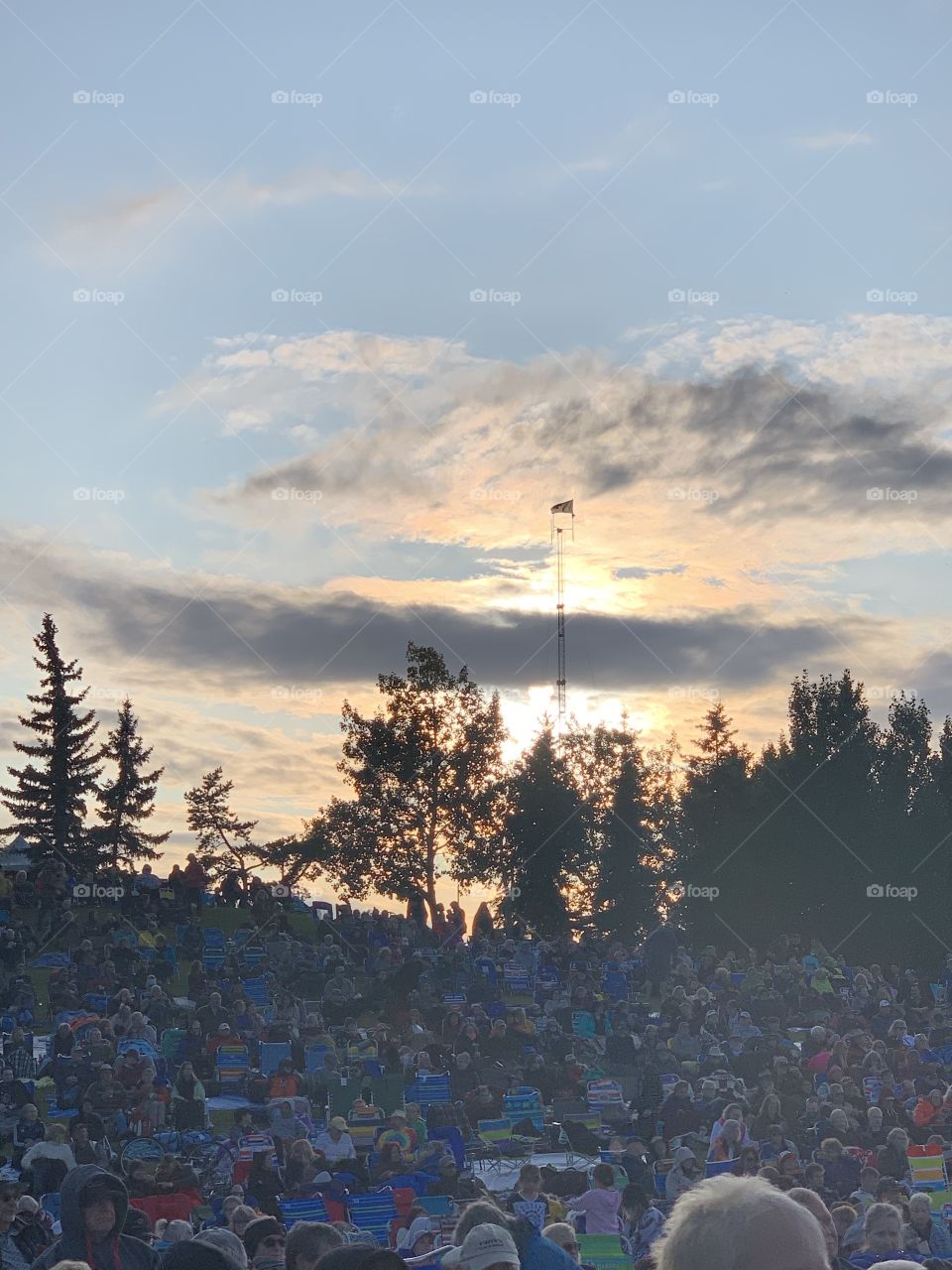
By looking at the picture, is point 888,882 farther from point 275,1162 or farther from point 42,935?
point 275,1162

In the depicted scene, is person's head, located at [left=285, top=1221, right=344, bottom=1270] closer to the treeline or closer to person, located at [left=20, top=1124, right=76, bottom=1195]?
person, located at [left=20, top=1124, right=76, bottom=1195]

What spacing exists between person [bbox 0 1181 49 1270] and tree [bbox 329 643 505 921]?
167 feet

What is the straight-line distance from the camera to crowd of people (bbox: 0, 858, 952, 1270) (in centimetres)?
984

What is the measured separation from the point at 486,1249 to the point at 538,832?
58213mm

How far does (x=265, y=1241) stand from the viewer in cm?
745

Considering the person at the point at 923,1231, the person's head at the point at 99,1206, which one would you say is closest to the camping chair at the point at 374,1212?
the person at the point at 923,1231

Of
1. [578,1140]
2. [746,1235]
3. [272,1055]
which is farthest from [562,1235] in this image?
[272,1055]

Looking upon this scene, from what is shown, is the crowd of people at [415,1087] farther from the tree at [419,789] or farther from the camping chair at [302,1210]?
the tree at [419,789]

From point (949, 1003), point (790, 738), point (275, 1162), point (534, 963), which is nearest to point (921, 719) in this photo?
point (790, 738)

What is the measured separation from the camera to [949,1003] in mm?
29297

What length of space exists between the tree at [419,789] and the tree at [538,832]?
858mm

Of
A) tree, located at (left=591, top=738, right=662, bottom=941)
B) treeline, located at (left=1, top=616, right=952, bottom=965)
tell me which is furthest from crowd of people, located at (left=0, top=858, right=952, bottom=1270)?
tree, located at (left=591, top=738, right=662, bottom=941)

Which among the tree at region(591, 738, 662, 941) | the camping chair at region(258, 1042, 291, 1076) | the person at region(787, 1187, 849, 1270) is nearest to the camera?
the person at region(787, 1187, 849, 1270)

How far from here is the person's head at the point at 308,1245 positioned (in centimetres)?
577
